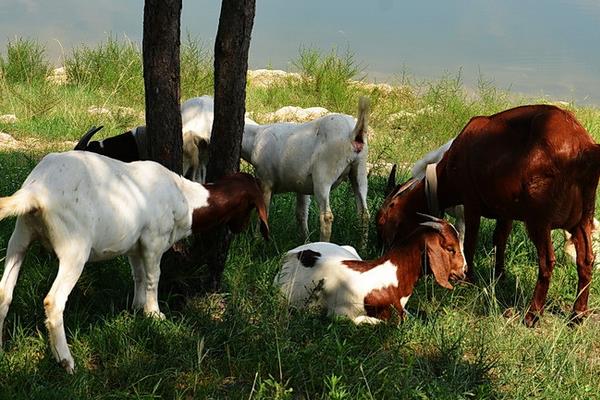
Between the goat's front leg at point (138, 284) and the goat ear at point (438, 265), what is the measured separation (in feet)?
5.37

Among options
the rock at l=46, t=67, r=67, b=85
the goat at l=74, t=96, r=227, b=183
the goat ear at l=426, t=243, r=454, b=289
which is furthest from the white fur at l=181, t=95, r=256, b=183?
the rock at l=46, t=67, r=67, b=85

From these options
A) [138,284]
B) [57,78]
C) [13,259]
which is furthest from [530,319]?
[57,78]

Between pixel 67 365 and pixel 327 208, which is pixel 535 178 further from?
pixel 67 365

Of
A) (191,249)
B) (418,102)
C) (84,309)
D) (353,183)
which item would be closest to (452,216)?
(353,183)

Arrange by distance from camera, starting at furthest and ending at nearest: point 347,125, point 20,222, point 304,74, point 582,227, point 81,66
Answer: point 304,74 → point 81,66 → point 347,125 → point 582,227 → point 20,222

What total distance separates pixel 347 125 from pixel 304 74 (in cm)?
990

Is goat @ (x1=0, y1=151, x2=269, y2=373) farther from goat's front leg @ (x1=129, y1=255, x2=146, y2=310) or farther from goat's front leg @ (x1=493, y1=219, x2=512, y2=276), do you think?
goat's front leg @ (x1=493, y1=219, x2=512, y2=276)

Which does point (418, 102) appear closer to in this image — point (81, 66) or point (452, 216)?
point (81, 66)

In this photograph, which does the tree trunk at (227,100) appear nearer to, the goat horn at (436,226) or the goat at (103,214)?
the goat at (103,214)

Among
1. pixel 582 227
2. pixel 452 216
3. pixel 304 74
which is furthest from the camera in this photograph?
pixel 304 74

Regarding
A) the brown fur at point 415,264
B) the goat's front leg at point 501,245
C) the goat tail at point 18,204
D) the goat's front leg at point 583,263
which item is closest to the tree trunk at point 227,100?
the brown fur at point 415,264

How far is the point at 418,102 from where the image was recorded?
48.9ft

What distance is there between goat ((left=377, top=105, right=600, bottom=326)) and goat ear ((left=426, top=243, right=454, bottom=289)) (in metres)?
0.75

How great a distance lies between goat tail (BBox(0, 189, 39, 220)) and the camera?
338 centimetres
